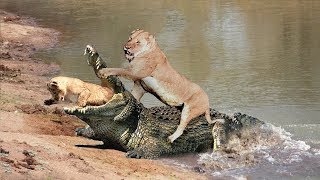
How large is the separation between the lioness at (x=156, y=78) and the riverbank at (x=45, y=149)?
103cm

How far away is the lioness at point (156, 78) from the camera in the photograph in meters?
10.1

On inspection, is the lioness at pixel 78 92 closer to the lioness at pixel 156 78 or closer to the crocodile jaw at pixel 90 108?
the crocodile jaw at pixel 90 108

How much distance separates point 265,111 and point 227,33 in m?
14.1

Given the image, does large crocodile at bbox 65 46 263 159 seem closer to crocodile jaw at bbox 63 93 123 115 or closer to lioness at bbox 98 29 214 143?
crocodile jaw at bbox 63 93 123 115

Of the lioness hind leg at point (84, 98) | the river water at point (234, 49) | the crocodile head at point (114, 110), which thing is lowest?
the river water at point (234, 49)

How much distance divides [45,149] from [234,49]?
15478 millimetres

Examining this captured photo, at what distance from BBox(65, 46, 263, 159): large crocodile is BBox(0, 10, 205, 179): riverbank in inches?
9.7

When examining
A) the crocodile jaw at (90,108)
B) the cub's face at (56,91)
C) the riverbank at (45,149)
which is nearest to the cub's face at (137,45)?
the crocodile jaw at (90,108)

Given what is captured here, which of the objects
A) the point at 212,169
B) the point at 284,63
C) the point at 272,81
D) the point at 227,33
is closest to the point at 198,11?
the point at 227,33

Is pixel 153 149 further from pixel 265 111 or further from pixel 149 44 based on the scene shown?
pixel 265 111

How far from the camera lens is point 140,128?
11.2 m

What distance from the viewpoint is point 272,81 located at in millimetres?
18734

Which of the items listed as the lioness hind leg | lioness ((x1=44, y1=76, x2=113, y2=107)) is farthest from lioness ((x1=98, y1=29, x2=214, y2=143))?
the lioness hind leg

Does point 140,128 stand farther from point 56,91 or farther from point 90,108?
point 56,91
